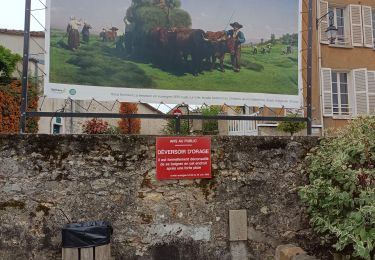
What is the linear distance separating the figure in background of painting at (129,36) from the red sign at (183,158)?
1.33m

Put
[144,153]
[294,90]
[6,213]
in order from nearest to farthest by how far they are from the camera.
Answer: [6,213]
[144,153]
[294,90]

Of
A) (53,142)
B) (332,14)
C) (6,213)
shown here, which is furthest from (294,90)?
(332,14)

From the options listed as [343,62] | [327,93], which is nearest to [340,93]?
[327,93]

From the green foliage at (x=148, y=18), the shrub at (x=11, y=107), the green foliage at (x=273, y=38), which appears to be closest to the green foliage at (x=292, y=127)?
the green foliage at (x=273, y=38)

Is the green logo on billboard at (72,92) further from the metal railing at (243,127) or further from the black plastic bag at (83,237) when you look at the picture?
the metal railing at (243,127)

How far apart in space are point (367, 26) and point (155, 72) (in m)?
12.7

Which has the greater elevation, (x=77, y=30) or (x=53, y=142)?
(x=77, y=30)

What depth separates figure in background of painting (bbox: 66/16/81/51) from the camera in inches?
215

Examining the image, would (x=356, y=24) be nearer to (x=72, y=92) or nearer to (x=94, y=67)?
(x=94, y=67)

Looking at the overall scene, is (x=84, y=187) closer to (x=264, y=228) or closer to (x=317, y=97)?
(x=264, y=228)

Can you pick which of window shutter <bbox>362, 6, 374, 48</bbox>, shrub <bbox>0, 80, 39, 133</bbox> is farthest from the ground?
window shutter <bbox>362, 6, 374, 48</bbox>

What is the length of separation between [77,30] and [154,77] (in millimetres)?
1174

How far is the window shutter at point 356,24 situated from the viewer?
15.6 metres

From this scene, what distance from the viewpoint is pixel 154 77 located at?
576 cm
